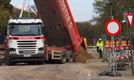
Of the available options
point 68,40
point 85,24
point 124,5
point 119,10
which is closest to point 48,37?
point 68,40

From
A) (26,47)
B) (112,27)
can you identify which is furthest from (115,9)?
(112,27)

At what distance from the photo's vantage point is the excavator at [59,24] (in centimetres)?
3384

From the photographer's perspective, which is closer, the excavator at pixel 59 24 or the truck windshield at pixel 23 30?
the truck windshield at pixel 23 30

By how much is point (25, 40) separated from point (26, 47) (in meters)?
0.61

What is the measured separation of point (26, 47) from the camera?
33469 millimetres

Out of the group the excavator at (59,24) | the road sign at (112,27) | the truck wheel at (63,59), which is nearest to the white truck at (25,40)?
the excavator at (59,24)

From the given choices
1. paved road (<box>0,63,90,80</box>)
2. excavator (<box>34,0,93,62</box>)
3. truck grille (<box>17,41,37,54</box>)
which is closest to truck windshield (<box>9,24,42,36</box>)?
truck grille (<box>17,41,37,54</box>)

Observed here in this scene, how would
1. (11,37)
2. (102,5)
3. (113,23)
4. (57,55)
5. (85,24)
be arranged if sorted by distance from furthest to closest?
(85,24) → (102,5) → (57,55) → (11,37) → (113,23)

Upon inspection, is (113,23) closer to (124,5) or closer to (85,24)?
(124,5)

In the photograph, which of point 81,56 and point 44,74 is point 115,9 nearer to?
point 81,56

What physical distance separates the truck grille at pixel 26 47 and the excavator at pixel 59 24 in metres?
1.82

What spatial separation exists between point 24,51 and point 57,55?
9.61ft

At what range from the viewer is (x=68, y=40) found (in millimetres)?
35719

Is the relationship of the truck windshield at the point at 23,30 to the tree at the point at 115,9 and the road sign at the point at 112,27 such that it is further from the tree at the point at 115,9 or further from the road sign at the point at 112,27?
the tree at the point at 115,9
